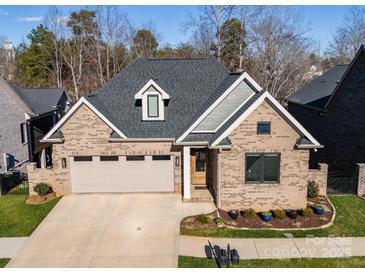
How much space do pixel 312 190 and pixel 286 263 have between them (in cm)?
656

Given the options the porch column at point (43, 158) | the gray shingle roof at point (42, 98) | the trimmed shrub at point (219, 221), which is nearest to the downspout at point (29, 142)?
the gray shingle roof at point (42, 98)

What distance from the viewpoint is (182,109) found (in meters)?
19.1

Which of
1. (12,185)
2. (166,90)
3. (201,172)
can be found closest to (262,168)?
(201,172)

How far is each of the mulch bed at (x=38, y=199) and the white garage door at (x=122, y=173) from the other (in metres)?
1.22

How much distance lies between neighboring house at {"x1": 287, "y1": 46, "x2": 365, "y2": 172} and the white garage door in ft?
38.1

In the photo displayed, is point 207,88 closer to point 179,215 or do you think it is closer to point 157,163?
point 157,163

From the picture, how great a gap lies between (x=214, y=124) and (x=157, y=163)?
3850 millimetres

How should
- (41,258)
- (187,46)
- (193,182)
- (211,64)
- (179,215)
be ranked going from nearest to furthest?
(41,258), (179,215), (193,182), (211,64), (187,46)

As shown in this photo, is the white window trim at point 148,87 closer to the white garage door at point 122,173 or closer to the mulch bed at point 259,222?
the white garage door at point 122,173

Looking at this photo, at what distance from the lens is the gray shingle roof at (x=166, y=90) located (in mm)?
18203

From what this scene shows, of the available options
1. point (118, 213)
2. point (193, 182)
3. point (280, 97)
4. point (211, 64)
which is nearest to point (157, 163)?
point (193, 182)

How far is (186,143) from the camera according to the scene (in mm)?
16594

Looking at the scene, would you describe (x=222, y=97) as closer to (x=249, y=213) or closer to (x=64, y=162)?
(x=249, y=213)

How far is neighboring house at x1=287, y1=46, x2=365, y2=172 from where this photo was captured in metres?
20.0
